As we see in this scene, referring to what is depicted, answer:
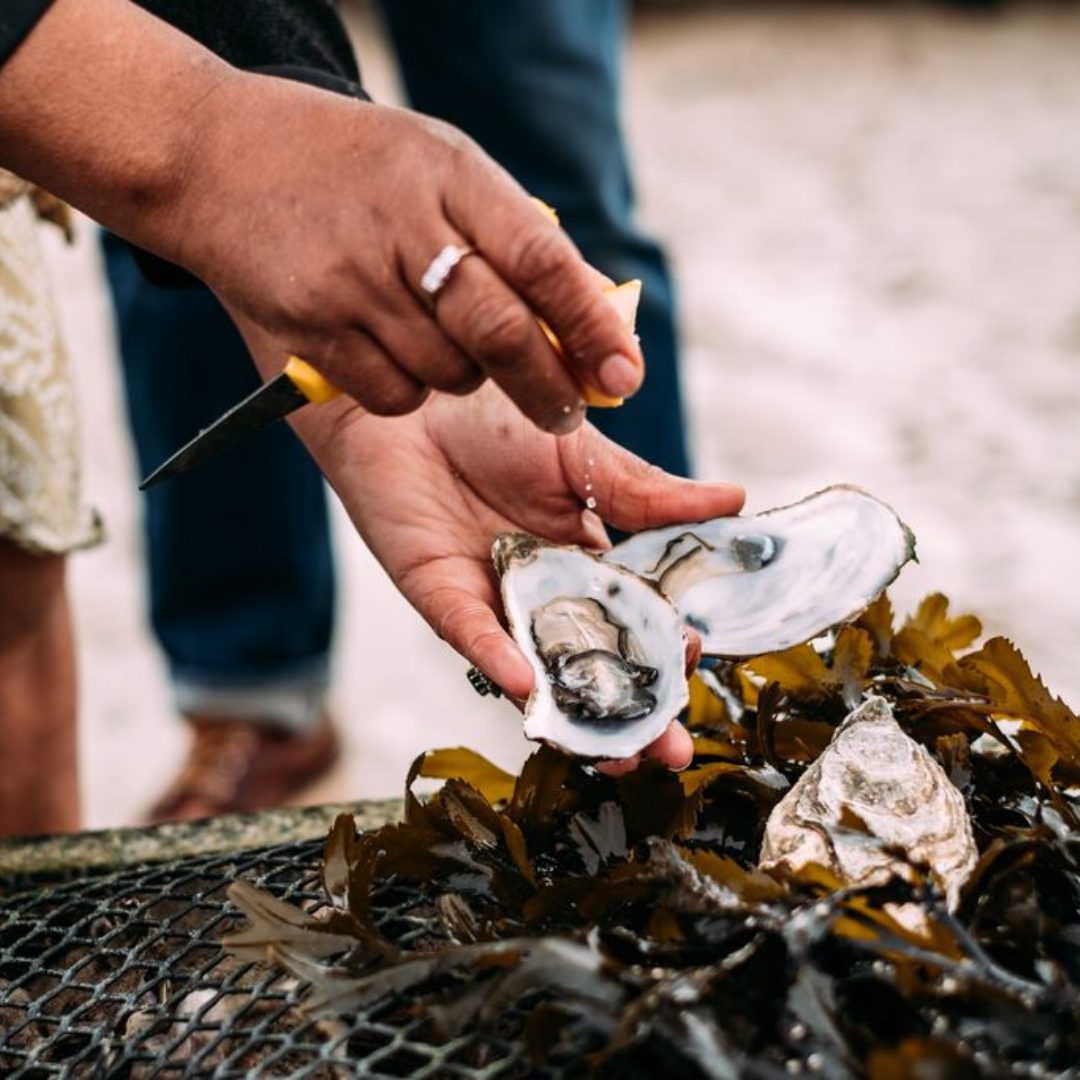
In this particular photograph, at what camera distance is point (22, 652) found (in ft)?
6.28

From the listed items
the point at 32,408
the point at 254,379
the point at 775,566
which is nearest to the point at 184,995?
the point at 775,566

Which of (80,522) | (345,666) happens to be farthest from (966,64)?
(80,522)

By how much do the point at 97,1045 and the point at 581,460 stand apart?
2.11 feet

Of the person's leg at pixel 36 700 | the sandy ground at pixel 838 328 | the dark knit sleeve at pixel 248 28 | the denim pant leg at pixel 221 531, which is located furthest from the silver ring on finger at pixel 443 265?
the sandy ground at pixel 838 328

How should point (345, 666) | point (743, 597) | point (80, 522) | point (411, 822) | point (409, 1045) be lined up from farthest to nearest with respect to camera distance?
1. point (345, 666)
2. point (80, 522)
3. point (743, 597)
4. point (411, 822)
5. point (409, 1045)

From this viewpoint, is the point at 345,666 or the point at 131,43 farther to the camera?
the point at 345,666

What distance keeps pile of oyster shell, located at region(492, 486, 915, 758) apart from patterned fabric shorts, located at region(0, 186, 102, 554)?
727mm

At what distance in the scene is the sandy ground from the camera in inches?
119

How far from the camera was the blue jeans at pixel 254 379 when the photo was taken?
2.45m

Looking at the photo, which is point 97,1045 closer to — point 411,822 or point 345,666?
point 411,822

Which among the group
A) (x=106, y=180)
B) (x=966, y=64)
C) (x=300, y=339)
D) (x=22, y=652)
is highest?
(x=106, y=180)

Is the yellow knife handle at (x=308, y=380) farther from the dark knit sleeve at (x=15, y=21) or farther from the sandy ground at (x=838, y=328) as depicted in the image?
the sandy ground at (x=838, y=328)

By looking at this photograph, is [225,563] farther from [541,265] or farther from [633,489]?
[541,265]

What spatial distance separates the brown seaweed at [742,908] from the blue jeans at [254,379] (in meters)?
1.29
